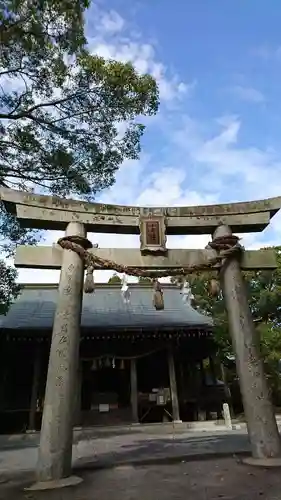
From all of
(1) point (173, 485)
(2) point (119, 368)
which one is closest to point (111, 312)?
(2) point (119, 368)

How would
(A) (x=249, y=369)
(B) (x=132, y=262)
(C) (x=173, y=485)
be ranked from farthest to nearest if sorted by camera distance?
(B) (x=132, y=262) → (A) (x=249, y=369) → (C) (x=173, y=485)

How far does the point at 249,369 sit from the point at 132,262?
2.44 m

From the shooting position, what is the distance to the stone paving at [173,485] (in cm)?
384

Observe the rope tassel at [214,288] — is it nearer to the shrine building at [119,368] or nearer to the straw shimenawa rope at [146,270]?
the straw shimenawa rope at [146,270]

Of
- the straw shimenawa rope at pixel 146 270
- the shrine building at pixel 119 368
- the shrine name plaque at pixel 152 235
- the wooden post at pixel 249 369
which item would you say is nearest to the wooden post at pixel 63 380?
the straw shimenawa rope at pixel 146 270

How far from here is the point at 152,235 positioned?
6609 millimetres

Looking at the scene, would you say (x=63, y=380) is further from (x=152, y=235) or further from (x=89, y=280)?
(x=152, y=235)

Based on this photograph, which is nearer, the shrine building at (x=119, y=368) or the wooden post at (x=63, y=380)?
the wooden post at (x=63, y=380)

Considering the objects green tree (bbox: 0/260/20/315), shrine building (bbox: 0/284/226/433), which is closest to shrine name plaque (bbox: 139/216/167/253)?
green tree (bbox: 0/260/20/315)

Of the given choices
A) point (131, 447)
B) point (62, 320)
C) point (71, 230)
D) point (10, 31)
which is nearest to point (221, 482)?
Answer: point (62, 320)

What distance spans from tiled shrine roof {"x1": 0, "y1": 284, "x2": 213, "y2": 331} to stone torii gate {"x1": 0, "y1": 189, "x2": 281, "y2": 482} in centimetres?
789

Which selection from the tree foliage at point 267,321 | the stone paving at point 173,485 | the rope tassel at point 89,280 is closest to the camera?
the stone paving at point 173,485

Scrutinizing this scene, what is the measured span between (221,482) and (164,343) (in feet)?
35.1

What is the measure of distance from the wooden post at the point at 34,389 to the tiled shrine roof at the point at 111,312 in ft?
4.00
